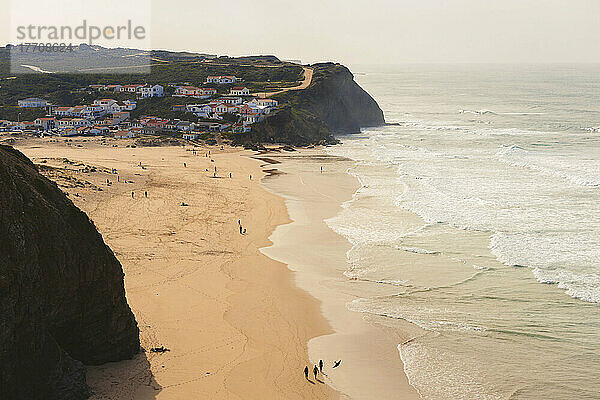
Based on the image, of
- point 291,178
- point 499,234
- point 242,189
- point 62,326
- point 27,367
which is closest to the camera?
point 27,367

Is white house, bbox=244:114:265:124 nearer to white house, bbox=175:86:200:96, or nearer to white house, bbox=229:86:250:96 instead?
white house, bbox=229:86:250:96

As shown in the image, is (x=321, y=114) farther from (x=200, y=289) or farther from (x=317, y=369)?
(x=317, y=369)

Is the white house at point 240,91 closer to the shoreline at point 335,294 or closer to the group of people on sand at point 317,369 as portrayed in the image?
the shoreline at point 335,294

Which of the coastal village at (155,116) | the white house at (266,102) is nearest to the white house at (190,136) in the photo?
the coastal village at (155,116)

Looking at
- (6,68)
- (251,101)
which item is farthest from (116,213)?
(6,68)

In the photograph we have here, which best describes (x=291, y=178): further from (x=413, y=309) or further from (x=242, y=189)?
(x=413, y=309)

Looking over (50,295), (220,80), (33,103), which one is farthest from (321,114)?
(50,295)
